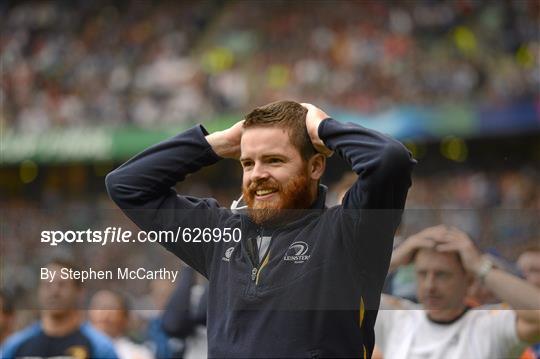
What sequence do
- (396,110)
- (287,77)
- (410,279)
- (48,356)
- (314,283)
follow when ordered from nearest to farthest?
(314,283), (410,279), (48,356), (396,110), (287,77)

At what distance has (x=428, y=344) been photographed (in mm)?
3740

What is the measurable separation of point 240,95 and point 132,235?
12642mm

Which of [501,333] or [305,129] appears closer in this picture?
[305,129]

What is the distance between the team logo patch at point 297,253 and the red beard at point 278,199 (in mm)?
105

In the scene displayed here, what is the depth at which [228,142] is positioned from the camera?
279 cm

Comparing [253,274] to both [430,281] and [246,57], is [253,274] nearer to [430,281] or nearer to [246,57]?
[430,281]

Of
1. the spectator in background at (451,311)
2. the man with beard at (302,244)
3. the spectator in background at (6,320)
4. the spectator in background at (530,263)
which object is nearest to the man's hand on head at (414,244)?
the spectator in background at (451,311)

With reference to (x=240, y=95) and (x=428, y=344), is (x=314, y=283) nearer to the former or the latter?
(x=428, y=344)

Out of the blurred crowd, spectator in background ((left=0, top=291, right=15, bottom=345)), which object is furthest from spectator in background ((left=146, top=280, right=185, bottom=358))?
the blurred crowd

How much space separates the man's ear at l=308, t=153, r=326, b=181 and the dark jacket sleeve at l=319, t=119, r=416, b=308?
0.09 m

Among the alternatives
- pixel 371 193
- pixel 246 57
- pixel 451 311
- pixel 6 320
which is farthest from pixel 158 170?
pixel 246 57

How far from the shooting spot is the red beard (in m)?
2.57

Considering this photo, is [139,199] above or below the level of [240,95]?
below

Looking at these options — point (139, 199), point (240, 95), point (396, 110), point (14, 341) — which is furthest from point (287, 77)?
point (139, 199)
